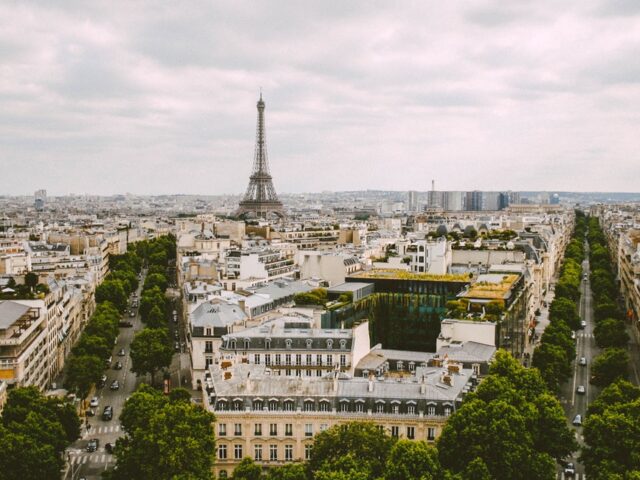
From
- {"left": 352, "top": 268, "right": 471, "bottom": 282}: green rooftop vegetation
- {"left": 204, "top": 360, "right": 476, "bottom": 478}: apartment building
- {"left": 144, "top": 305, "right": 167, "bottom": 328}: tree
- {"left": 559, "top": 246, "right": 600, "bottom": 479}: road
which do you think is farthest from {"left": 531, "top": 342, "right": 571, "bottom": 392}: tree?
{"left": 144, "top": 305, "right": 167, "bottom": 328}: tree

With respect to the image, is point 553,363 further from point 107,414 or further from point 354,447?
point 107,414

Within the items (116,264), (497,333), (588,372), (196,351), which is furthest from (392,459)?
(116,264)

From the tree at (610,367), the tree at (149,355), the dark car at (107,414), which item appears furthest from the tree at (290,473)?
the tree at (610,367)

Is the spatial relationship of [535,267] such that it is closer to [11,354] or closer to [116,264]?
[11,354]

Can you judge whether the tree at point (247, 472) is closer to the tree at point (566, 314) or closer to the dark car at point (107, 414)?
the dark car at point (107, 414)

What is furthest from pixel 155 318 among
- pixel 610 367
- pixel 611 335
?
pixel 611 335

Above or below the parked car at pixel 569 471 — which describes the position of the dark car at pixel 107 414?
below
